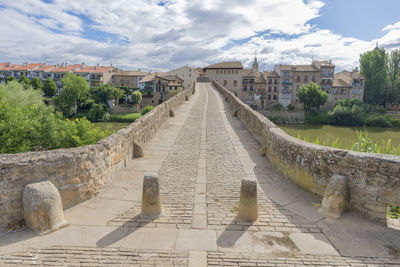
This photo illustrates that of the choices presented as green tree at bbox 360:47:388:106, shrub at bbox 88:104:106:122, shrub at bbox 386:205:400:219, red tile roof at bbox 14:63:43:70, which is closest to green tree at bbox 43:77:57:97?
shrub at bbox 88:104:106:122

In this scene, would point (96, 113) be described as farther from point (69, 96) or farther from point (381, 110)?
point (381, 110)

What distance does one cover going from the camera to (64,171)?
196 inches

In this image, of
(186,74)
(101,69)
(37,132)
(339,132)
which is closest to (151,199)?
(37,132)

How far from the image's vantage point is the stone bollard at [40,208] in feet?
14.1

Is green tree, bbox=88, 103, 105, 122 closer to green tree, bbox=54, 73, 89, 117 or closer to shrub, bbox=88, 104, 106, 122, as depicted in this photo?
shrub, bbox=88, 104, 106, 122

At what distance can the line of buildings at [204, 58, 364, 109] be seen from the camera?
59.3 meters

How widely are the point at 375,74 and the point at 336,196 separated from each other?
61.8m

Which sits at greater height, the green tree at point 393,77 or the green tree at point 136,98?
the green tree at point 393,77

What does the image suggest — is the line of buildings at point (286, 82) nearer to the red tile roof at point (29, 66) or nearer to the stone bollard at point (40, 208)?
the red tile roof at point (29, 66)

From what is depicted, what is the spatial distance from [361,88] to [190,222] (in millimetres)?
65755

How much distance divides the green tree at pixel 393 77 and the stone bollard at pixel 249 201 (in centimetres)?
6476

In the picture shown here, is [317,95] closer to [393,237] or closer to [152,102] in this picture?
[152,102]

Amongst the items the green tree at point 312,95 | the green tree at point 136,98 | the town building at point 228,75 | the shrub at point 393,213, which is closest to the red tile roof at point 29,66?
the green tree at point 136,98

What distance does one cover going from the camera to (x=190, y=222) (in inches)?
187
